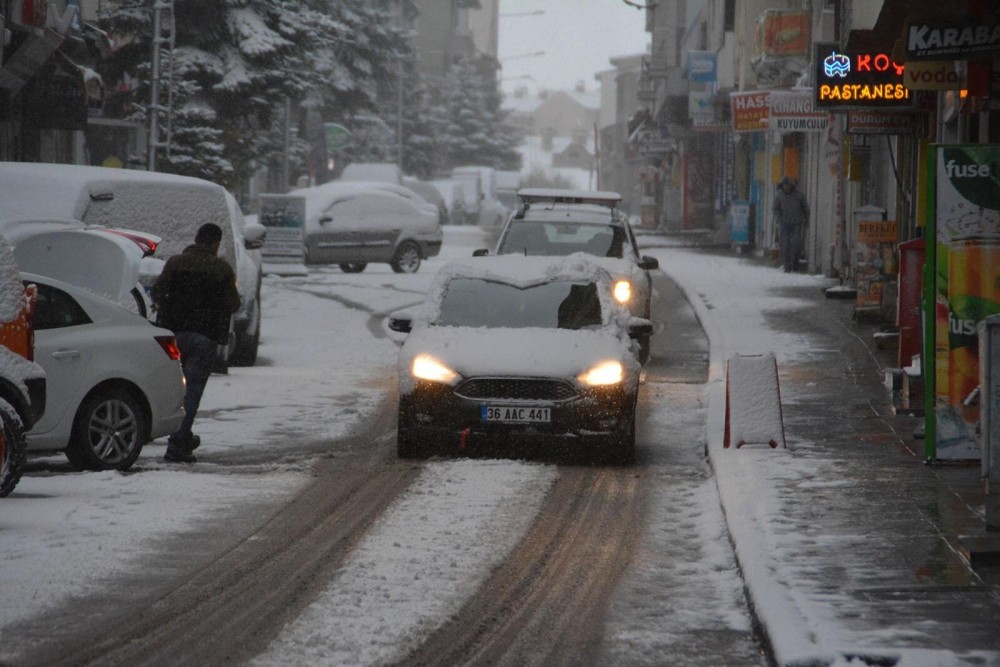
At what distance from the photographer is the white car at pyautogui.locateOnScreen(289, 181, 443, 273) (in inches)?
1378

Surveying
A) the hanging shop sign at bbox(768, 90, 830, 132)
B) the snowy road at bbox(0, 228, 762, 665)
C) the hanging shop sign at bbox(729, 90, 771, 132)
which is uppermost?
the hanging shop sign at bbox(729, 90, 771, 132)

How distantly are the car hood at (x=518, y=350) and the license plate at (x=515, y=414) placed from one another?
0.25 meters

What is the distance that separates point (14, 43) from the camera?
99.2 feet

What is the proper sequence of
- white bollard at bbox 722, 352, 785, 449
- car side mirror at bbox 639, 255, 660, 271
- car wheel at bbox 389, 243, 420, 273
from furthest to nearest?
car wheel at bbox 389, 243, 420, 273, car side mirror at bbox 639, 255, 660, 271, white bollard at bbox 722, 352, 785, 449

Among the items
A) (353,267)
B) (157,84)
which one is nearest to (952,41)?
(353,267)

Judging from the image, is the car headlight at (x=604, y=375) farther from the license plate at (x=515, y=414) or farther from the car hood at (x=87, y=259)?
the car hood at (x=87, y=259)

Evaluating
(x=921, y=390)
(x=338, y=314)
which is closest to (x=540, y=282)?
(x=921, y=390)

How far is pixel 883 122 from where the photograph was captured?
22875 millimetres

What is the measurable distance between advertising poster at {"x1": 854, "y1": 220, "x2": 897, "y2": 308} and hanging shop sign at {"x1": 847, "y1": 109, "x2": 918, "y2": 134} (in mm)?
1869

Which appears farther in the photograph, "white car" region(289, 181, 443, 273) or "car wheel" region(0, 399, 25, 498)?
"white car" region(289, 181, 443, 273)

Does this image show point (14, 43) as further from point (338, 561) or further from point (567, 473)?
point (338, 561)

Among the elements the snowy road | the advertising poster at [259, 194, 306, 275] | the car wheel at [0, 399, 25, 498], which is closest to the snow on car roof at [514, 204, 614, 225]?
the snowy road

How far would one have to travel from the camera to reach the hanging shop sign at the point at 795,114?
3027 cm

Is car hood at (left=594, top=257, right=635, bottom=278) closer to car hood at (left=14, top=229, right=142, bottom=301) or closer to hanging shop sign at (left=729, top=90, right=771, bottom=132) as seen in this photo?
car hood at (left=14, top=229, right=142, bottom=301)
